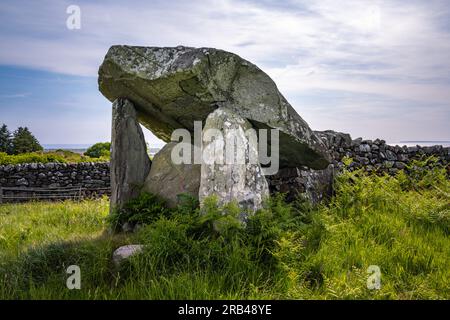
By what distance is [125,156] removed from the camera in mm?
7141

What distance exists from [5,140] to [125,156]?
29855mm

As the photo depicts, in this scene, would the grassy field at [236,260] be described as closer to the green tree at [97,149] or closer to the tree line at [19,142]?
the green tree at [97,149]

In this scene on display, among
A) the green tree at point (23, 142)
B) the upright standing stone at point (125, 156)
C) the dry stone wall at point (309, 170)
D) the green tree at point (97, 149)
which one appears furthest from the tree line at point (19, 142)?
the upright standing stone at point (125, 156)

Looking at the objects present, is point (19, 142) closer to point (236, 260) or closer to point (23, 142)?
point (23, 142)

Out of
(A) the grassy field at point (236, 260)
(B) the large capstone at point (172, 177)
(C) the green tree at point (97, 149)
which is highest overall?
(C) the green tree at point (97, 149)

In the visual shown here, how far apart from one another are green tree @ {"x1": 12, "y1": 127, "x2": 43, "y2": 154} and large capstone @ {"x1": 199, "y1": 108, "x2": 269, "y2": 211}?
29.7 metres

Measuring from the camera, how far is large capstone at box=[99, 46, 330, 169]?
6.16 meters

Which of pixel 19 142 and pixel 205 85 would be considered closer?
pixel 205 85

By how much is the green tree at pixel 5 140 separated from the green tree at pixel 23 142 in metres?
0.61

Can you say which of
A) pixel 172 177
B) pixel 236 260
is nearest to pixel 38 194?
pixel 172 177

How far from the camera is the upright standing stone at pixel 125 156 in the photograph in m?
7.09

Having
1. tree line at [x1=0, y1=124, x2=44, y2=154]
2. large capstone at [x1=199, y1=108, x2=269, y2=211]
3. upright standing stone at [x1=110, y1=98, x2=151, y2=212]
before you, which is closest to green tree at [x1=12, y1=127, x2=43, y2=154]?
tree line at [x1=0, y1=124, x2=44, y2=154]
